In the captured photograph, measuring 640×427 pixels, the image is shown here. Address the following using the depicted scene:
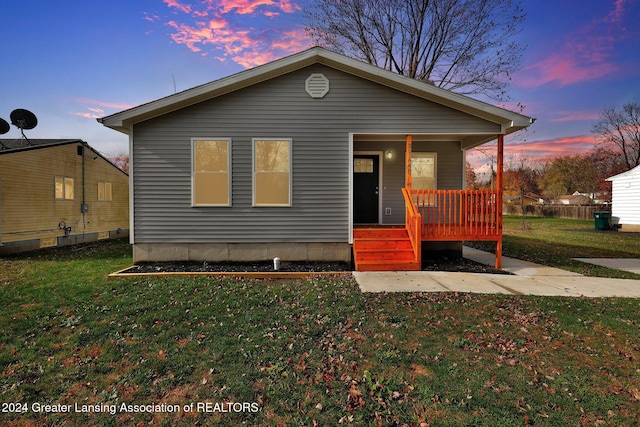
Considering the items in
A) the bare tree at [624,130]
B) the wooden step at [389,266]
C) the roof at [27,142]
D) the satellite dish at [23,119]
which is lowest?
the wooden step at [389,266]

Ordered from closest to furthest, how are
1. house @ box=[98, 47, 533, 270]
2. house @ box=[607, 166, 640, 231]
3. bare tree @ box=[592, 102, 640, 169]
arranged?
house @ box=[98, 47, 533, 270]
house @ box=[607, 166, 640, 231]
bare tree @ box=[592, 102, 640, 169]

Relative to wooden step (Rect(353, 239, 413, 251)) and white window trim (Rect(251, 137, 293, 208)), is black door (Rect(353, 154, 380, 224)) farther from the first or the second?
white window trim (Rect(251, 137, 293, 208))

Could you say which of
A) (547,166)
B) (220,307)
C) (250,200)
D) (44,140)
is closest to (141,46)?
(44,140)

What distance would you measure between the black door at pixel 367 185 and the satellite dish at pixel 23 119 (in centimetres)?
1288

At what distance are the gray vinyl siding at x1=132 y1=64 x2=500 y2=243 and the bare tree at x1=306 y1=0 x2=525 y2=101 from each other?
1083 centimetres

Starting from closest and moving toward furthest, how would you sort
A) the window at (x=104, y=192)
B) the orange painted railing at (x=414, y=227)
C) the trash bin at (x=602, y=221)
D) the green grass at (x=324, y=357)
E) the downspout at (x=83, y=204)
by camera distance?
1. the green grass at (x=324, y=357)
2. the orange painted railing at (x=414, y=227)
3. the downspout at (x=83, y=204)
4. the window at (x=104, y=192)
5. the trash bin at (x=602, y=221)

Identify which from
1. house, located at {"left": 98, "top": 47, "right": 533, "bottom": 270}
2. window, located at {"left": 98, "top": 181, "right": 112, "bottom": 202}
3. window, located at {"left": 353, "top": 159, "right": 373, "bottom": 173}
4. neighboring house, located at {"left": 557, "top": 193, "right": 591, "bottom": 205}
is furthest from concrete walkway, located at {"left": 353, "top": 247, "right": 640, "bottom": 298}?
neighboring house, located at {"left": 557, "top": 193, "right": 591, "bottom": 205}

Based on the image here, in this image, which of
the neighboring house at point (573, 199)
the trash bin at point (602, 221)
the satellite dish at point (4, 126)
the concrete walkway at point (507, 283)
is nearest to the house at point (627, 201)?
the trash bin at point (602, 221)

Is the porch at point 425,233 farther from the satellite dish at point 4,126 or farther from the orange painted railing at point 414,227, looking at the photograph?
the satellite dish at point 4,126

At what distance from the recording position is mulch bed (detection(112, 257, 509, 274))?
22.0 ft

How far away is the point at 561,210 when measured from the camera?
30000mm

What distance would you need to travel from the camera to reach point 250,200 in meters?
7.40

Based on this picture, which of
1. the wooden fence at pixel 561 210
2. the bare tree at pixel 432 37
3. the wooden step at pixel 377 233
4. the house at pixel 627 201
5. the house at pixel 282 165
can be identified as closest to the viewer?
the house at pixel 282 165

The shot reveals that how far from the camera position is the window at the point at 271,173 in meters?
7.38
